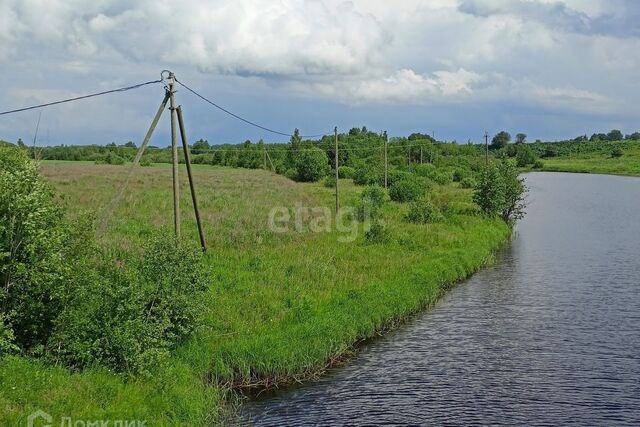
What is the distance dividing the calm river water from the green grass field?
123 metres

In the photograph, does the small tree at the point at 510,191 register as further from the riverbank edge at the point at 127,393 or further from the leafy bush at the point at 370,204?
the riverbank edge at the point at 127,393

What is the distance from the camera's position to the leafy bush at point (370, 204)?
4588 cm

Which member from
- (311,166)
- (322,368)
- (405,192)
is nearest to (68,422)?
(322,368)

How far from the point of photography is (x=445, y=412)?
16609mm

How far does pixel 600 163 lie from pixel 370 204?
133 m

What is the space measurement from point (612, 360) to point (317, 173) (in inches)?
2884

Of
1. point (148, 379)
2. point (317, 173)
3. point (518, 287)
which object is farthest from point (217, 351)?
point (317, 173)

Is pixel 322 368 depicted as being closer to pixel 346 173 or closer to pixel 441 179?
pixel 441 179

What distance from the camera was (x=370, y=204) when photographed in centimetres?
5103

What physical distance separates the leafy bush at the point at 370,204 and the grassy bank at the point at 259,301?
1.62m

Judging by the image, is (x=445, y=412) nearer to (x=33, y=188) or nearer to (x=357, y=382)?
(x=357, y=382)

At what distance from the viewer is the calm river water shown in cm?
1658

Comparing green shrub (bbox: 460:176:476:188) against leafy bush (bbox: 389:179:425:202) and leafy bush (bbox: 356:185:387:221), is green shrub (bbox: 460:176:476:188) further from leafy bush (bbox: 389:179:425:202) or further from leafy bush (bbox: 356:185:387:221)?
leafy bush (bbox: 356:185:387:221)

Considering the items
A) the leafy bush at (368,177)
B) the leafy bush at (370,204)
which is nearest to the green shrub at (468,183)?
the leafy bush at (368,177)
